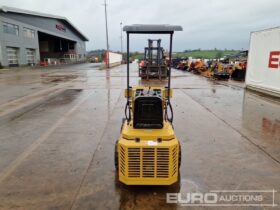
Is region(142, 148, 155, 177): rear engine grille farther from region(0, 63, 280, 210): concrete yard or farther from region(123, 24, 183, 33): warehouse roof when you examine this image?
region(123, 24, 183, 33): warehouse roof

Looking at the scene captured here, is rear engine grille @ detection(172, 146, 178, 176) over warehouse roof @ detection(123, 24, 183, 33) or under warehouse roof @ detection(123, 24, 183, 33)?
under

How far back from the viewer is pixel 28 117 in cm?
734

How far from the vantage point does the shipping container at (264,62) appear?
35.6 ft

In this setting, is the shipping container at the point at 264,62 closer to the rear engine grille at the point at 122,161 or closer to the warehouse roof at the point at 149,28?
the warehouse roof at the point at 149,28

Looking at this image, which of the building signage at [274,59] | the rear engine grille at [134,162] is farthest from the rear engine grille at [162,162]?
the building signage at [274,59]

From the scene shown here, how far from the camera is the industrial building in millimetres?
36156

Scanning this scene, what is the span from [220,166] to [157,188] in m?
1.28

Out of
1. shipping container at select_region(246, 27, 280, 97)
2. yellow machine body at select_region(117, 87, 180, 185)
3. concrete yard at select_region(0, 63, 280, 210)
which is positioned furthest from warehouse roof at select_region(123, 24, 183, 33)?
shipping container at select_region(246, 27, 280, 97)

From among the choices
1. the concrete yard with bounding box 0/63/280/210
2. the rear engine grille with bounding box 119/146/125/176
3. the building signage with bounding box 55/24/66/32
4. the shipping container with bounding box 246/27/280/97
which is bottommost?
the concrete yard with bounding box 0/63/280/210

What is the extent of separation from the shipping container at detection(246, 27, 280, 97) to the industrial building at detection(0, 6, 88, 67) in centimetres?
3401

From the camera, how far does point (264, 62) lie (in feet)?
38.8

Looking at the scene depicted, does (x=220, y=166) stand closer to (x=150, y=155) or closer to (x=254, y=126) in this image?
(x=150, y=155)

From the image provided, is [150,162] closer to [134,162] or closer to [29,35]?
[134,162]

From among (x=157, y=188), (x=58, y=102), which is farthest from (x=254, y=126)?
(x=58, y=102)
